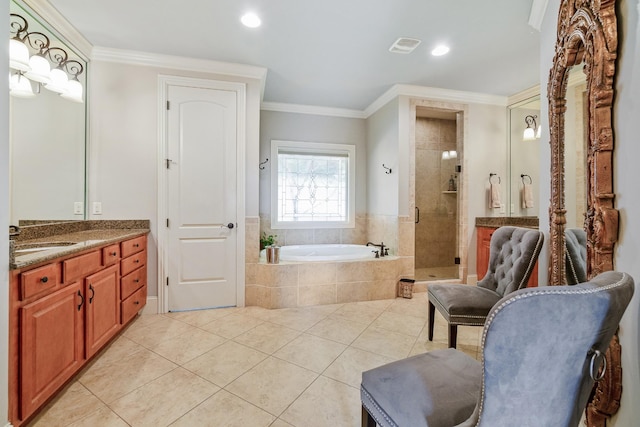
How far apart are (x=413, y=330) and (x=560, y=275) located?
4.24ft

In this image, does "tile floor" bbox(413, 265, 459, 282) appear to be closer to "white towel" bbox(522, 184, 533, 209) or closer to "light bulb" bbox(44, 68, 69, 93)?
"white towel" bbox(522, 184, 533, 209)

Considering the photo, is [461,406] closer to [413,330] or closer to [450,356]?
[450,356]

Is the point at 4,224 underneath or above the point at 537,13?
underneath

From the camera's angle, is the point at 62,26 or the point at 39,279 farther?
the point at 62,26

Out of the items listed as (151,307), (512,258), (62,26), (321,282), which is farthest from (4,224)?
(512,258)

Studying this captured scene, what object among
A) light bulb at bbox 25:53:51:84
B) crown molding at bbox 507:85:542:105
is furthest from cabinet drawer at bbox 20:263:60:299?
crown molding at bbox 507:85:542:105

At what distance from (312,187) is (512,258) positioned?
114 inches

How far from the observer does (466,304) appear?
1933mm

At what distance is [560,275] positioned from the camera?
62.8 inches

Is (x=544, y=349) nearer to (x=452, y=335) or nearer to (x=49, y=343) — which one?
(x=452, y=335)

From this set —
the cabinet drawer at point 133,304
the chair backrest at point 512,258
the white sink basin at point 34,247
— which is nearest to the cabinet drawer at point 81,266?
the white sink basin at point 34,247

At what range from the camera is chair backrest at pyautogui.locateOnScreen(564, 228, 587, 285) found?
1.36 m

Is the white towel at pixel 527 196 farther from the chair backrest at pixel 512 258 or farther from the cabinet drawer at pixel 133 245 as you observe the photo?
the cabinet drawer at pixel 133 245

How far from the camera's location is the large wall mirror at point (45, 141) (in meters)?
2.01
